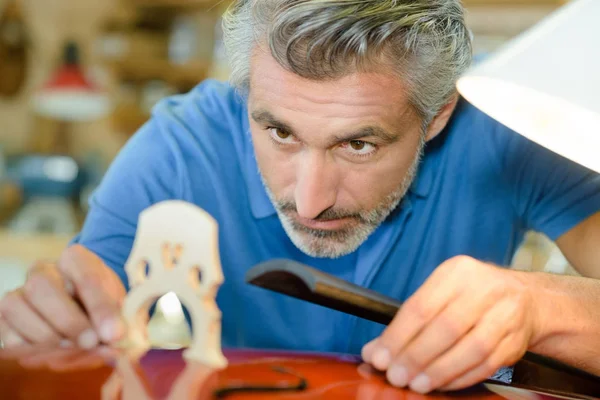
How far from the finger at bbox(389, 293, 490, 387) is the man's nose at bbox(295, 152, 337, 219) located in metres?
0.33

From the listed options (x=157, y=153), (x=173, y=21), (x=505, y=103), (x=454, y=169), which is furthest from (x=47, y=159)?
(x=505, y=103)

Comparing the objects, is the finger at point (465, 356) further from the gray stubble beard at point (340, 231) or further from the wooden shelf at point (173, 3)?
the wooden shelf at point (173, 3)

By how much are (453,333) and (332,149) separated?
0.39m

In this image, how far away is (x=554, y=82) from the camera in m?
0.75

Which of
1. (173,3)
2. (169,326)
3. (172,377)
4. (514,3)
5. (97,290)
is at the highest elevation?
(173,3)

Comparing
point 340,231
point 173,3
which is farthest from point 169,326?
point 340,231

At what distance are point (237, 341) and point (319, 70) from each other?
0.55m

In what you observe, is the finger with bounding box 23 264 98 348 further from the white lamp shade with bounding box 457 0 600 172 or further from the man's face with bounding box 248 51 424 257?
the white lamp shade with bounding box 457 0 600 172

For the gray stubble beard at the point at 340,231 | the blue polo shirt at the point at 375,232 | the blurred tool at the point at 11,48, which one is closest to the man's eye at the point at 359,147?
the gray stubble beard at the point at 340,231

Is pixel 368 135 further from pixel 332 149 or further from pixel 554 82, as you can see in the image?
pixel 554 82

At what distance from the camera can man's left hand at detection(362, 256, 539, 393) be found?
83cm

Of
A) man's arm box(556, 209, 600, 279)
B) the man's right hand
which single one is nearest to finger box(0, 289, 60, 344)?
the man's right hand

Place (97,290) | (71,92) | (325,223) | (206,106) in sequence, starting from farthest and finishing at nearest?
(71,92), (206,106), (325,223), (97,290)

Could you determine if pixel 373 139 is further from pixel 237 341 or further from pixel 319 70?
pixel 237 341
